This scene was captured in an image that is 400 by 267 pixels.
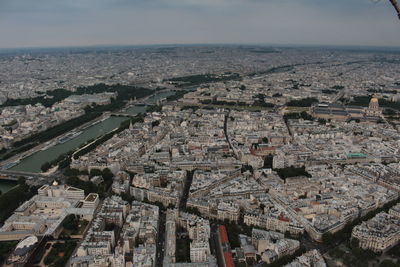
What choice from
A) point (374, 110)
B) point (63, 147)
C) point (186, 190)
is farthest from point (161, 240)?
point (374, 110)

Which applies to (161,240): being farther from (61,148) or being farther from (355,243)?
(61,148)

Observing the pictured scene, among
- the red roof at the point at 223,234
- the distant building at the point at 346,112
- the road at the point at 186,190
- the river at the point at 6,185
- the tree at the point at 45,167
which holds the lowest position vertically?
the river at the point at 6,185

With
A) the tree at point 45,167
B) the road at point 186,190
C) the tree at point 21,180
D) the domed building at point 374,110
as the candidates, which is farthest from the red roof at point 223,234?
the domed building at point 374,110

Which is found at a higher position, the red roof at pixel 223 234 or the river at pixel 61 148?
the red roof at pixel 223 234

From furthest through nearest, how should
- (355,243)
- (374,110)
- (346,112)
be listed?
(374,110), (346,112), (355,243)

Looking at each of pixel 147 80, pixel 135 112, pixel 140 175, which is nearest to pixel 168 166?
pixel 140 175

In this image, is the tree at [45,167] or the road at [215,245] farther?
the tree at [45,167]

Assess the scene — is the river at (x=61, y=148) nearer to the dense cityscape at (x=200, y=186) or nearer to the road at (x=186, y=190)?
the dense cityscape at (x=200, y=186)

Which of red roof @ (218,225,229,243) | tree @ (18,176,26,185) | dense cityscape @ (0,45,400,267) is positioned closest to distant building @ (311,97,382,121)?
dense cityscape @ (0,45,400,267)
